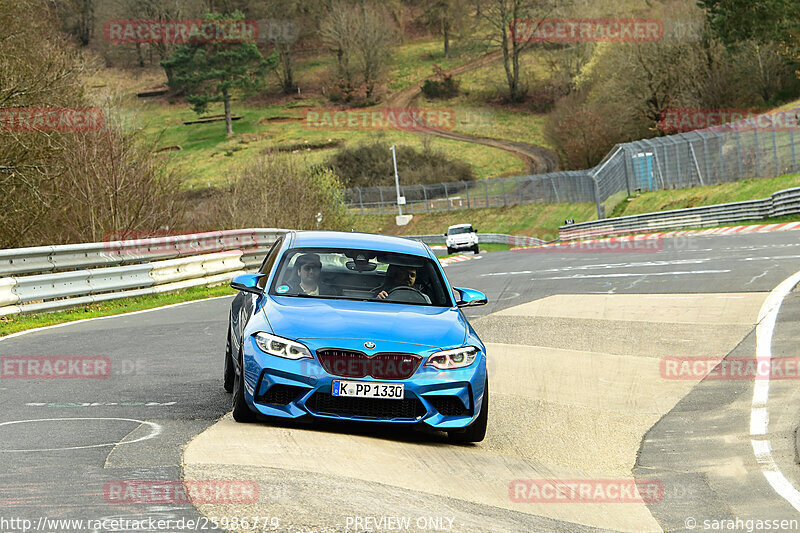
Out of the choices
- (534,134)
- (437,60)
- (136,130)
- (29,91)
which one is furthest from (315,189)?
(437,60)

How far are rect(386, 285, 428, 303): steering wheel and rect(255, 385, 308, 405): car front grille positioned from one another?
5.24 feet

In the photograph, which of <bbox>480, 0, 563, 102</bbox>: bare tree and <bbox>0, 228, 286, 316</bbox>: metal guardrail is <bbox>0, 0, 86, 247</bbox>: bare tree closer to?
<bbox>0, 228, 286, 316</bbox>: metal guardrail

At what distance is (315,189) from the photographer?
148 feet

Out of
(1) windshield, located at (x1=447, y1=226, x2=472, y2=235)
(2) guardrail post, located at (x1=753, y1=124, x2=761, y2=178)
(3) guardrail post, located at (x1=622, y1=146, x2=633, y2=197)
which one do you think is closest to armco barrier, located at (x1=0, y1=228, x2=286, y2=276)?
(2) guardrail post, located at (x1=753, y1=124, x2=761, y2=178)

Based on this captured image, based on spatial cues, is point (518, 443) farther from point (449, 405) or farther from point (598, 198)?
point (598, 198)

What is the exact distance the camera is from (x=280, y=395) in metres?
7.12

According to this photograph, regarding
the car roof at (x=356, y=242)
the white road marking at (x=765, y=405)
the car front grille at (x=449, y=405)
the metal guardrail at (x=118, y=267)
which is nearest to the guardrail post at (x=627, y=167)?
the metal guardrail at (x=118, y=267)

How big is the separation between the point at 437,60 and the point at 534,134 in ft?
102

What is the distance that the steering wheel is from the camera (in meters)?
8.42

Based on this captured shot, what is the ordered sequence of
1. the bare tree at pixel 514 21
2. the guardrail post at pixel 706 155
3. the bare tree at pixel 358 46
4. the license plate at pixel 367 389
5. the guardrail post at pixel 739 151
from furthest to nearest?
the bare tree at pixel 358 46 < the bare tree at pixel 514 21 < the guardrail post at pixel 706 155 < the guardrail post at pixel 739 151 < the license plate at pixel 367 389

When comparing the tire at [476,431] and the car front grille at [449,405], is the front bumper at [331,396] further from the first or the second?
the tire at [476,431]

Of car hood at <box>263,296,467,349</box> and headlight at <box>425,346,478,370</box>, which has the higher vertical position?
car hood at <box>263,296,467,349</box>

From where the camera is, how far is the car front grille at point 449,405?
23.9ft

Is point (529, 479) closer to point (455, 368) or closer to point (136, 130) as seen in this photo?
point (455, 368)
